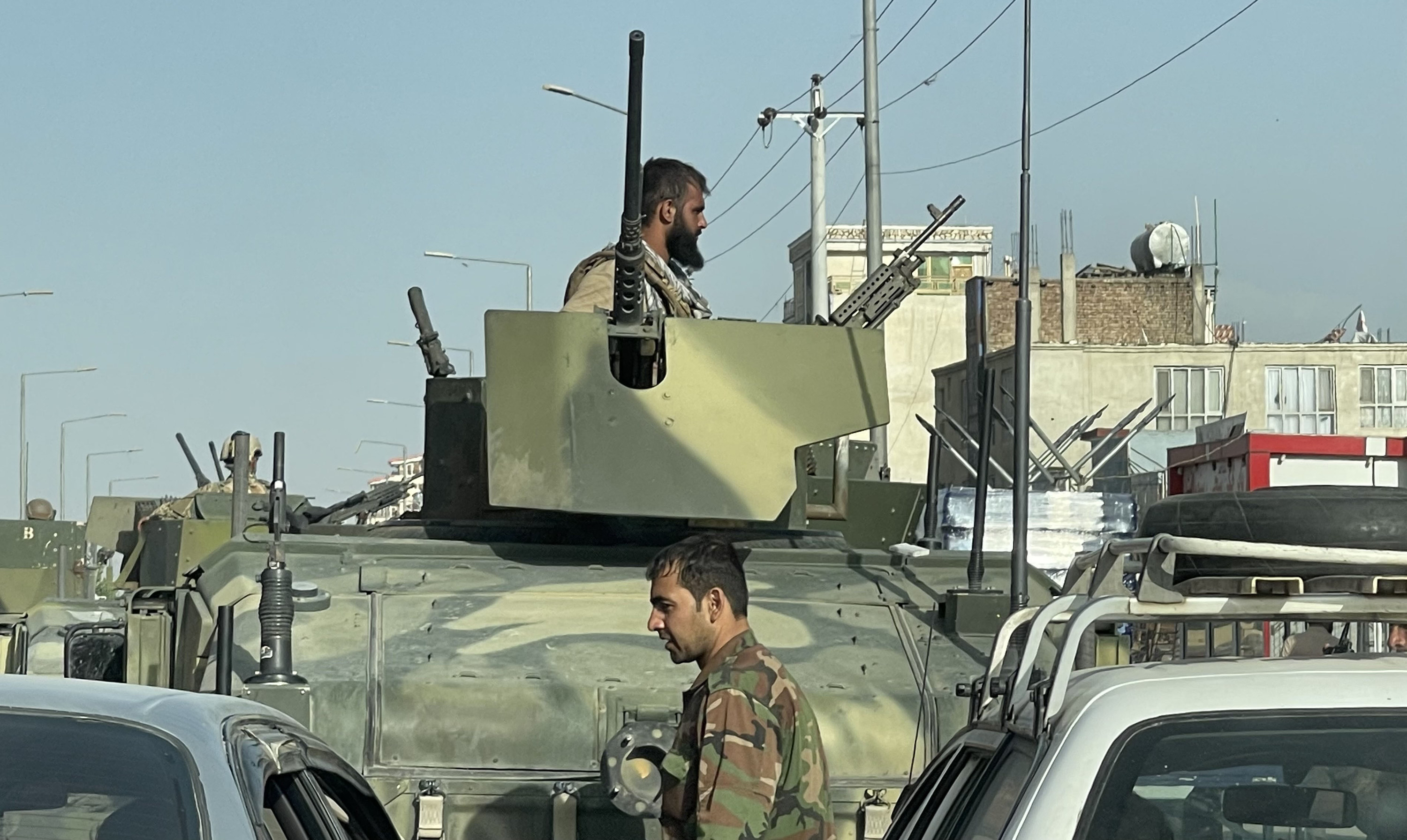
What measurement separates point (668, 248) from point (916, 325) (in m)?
50.1

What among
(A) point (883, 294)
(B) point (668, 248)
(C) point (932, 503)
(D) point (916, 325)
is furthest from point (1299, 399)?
(B) point (668, 248)

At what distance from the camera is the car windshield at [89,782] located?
319 cm

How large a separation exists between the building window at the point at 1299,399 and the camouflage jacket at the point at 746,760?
4203 centimetres

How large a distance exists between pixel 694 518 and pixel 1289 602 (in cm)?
341

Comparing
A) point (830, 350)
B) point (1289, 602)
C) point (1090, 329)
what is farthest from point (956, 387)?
point (1289, 602)

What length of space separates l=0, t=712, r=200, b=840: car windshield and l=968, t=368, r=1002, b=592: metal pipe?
388cm

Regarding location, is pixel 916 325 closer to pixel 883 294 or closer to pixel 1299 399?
pixel 1299 399

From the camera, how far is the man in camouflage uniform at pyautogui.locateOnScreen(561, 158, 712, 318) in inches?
293

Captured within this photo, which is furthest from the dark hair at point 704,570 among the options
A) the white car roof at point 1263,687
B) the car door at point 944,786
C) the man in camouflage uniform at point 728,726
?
the white car roof at point 1263,687

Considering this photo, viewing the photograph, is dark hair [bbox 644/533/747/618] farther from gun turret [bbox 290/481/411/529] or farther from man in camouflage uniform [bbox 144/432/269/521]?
man in camouflage uniform [bbox 144/432/269/521]

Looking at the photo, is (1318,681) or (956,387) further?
(956,387)

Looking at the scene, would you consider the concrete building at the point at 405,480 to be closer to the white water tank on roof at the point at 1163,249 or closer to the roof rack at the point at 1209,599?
the roof rack at the point at 1209,599

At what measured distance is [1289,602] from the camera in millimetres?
3793

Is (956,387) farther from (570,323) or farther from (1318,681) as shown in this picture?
(1318,681)
